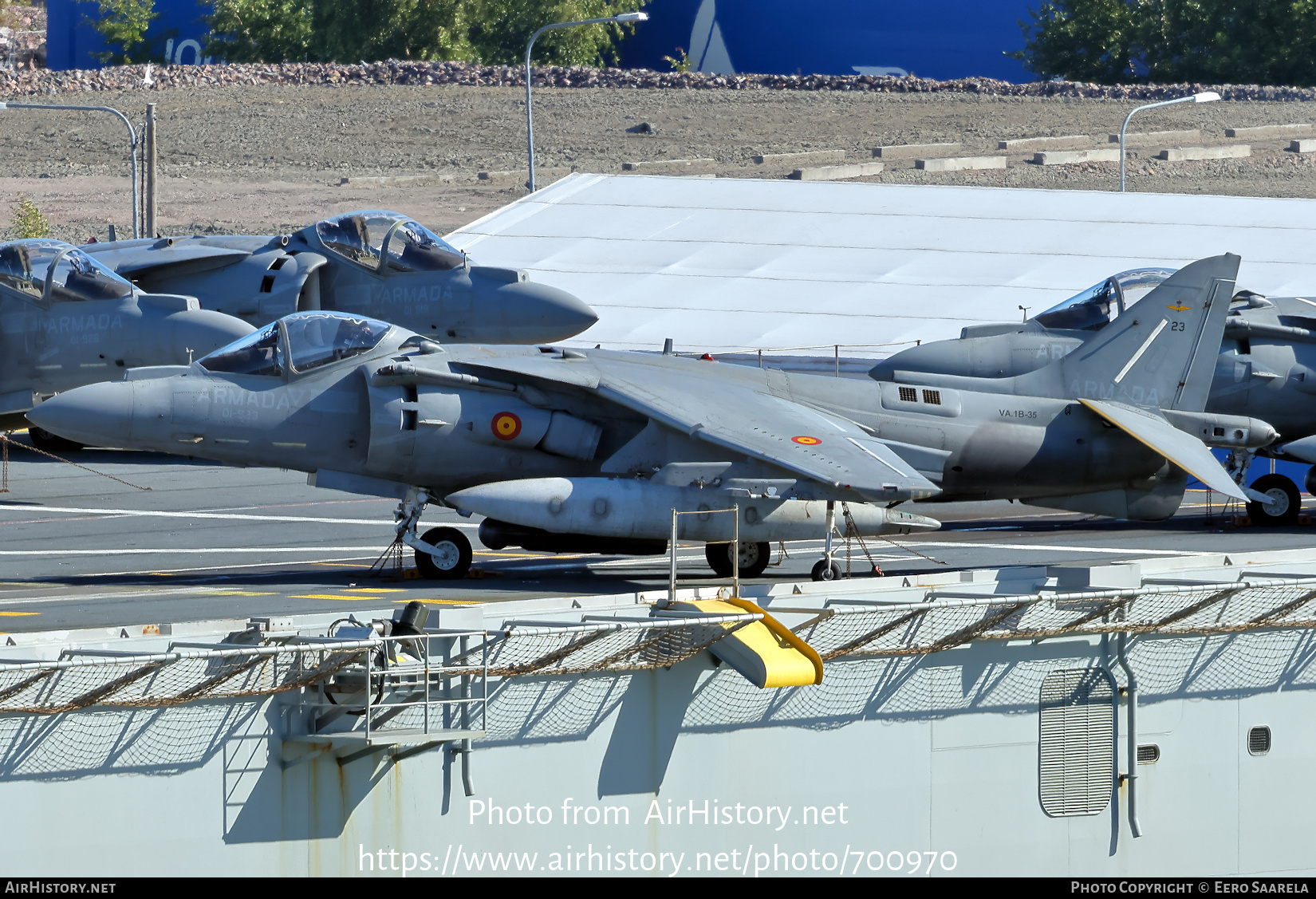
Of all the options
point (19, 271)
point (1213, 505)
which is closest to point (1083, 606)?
point (1213, 505)

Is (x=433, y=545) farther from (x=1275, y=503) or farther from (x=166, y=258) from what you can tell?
(x=166, y=258)

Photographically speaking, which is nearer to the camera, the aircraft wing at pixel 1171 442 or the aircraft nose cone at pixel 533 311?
the aircraft wing at pixel 1171 442

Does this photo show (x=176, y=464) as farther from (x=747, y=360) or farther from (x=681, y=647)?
(x=681, y=647)

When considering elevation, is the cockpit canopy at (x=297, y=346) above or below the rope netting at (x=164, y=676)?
above

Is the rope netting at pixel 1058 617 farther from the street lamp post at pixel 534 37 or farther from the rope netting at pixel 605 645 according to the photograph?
the street lamp post at pixel 534 37

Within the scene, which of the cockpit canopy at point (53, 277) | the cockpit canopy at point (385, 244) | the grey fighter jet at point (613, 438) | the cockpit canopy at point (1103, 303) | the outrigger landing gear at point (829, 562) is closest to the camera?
the outrigger landing gear at point (829, 562)

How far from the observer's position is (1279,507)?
26078 mm

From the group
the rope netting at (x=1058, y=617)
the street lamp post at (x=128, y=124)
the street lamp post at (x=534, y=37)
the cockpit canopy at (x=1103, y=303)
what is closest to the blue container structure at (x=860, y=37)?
the street lamp post at (x=534, y=37)

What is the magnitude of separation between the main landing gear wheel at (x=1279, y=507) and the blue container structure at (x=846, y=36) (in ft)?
233

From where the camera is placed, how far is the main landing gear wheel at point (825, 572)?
20062 millimetres

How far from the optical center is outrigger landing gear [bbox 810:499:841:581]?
20.0m

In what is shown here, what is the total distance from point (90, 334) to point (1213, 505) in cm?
1877

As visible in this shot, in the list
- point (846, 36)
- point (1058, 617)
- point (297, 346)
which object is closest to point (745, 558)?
point (297, 346)

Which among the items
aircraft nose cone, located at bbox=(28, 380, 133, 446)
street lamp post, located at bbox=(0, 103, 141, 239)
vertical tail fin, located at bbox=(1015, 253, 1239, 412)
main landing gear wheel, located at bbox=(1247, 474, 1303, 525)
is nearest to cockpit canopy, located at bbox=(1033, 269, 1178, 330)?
vertical tail fin, located at bbox=(1015, 253, 1239, 412)
